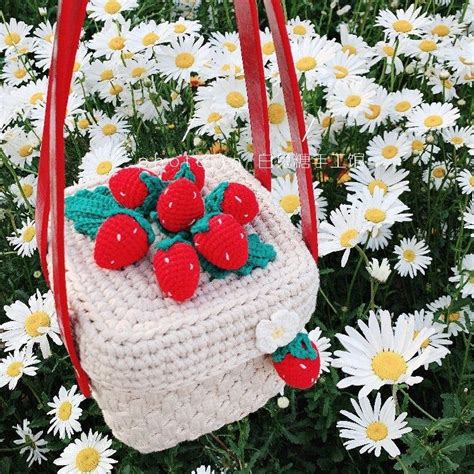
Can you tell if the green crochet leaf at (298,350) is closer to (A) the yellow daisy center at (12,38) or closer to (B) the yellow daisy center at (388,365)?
(B) the yellow daisy center at (388,365)

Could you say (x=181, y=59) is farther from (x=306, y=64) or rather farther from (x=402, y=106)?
(x=402, y=106)

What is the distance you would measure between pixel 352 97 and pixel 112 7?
1.87 ft

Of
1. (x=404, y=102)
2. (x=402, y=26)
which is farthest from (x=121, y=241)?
(x=402, y=26)

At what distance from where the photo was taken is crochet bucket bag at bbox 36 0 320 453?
0.71 meters

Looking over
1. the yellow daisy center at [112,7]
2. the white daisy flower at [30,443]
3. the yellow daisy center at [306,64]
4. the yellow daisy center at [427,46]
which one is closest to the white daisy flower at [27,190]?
the yellow daisy center at [112,7]

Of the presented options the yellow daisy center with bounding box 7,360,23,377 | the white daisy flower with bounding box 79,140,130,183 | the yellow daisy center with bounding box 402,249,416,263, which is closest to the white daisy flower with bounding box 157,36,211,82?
the white daisy flower with bounding box 79,140,130,183

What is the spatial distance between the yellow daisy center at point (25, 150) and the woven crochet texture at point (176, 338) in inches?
34.1

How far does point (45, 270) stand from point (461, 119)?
116 cm

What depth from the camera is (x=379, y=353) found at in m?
0.98

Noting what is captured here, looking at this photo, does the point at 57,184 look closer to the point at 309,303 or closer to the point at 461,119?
the point at 309,303

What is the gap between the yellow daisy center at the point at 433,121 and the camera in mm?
1505

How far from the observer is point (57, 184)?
649 mm

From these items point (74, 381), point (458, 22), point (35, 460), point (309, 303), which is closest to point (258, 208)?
point (309, 303)

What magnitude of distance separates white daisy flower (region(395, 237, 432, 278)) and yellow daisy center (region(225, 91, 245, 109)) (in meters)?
0.42
